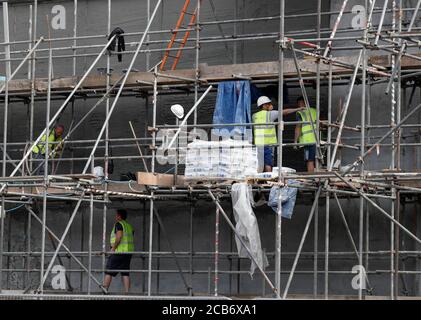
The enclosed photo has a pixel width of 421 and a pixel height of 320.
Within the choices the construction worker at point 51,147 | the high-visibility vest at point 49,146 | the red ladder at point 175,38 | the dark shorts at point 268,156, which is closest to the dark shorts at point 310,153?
the dark shorts at point 268,156

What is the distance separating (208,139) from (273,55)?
2.06m

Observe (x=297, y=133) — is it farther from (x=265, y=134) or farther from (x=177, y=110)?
(x=177, y=110)

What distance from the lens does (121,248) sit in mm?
26141

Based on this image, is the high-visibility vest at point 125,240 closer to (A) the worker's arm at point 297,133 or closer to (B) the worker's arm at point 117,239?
(B) the worker's arm at point 117,239

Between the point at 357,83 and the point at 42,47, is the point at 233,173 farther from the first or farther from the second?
the point at 42,47

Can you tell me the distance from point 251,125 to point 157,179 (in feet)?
6.44

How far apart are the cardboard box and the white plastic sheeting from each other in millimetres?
1135

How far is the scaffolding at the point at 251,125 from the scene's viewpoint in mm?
21453

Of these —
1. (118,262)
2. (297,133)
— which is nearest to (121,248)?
(118,262)

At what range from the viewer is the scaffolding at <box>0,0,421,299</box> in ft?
70.4

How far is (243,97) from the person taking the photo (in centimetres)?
2434

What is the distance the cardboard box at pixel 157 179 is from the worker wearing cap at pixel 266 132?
1.47 meters

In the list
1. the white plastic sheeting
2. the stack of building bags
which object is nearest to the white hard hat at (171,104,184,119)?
the stack of building bags
